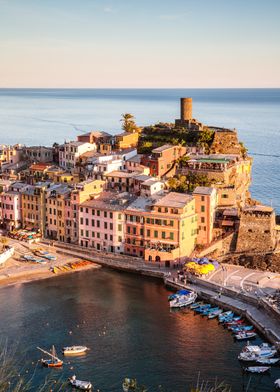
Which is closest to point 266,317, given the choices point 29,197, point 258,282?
point 258,282

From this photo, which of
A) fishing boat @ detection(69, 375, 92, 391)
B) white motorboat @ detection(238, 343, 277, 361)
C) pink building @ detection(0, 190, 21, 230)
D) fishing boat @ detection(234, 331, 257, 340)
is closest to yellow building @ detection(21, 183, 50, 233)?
pink building @ detection(0, 190, 21, 230)

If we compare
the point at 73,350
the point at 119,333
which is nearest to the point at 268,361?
the point at 119,333

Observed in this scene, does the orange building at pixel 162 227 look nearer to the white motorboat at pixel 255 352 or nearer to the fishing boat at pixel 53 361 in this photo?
the white motorboat at pixel 255 352

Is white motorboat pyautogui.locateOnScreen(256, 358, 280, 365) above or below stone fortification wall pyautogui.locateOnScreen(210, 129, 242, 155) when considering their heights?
below

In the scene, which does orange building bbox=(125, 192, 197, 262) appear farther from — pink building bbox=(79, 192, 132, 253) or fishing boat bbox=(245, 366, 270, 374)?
fishing boat bbox=(245, 366, 270, 374)

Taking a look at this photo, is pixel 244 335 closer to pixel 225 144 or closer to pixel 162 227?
pixel 162 227

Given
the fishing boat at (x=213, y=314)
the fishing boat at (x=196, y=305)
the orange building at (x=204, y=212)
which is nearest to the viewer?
the fishing boat at (x=213, y=314)

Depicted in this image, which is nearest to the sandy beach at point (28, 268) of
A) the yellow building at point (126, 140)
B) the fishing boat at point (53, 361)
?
the fishing boat at point (53, 361)
